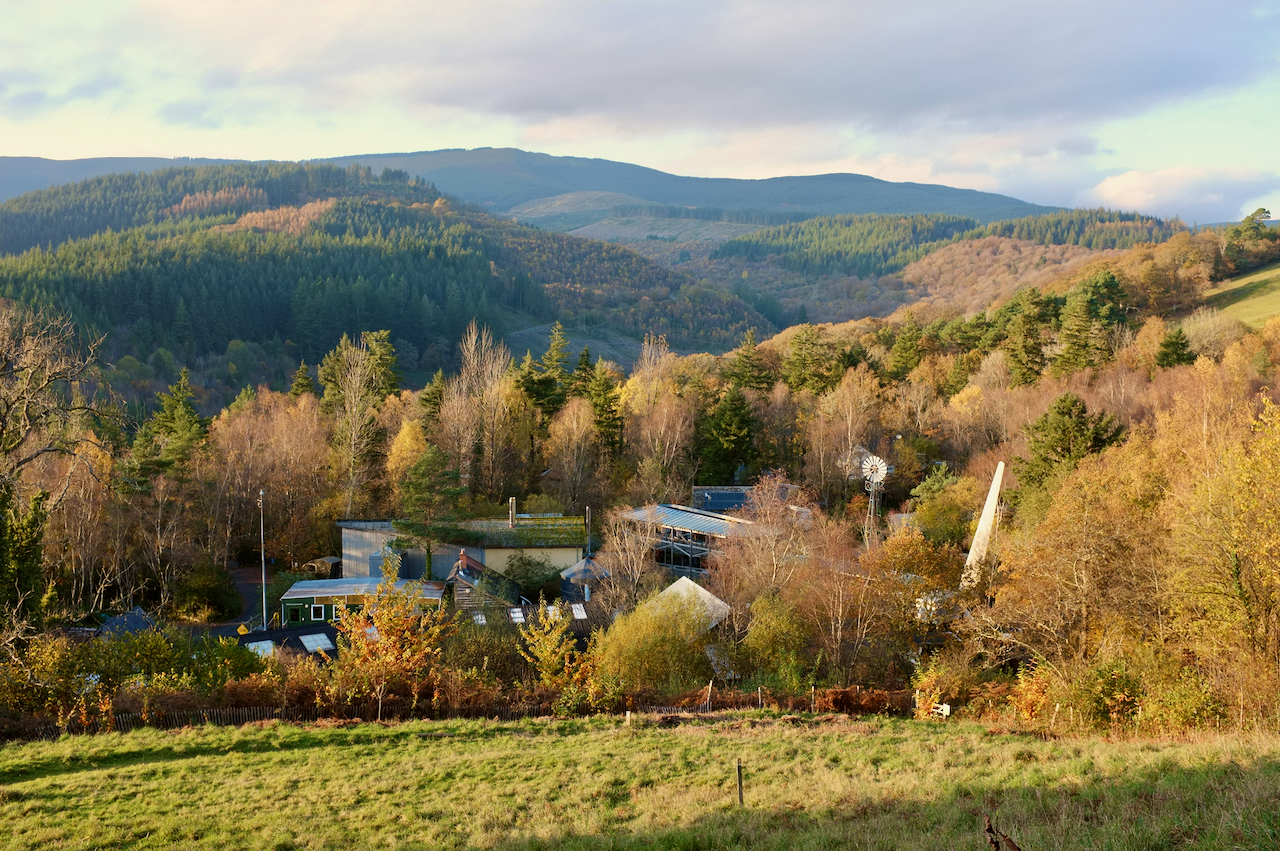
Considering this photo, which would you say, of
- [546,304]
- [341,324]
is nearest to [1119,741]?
[341,324]

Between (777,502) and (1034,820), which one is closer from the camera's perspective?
(1034,820)

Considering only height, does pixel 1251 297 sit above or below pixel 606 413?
above

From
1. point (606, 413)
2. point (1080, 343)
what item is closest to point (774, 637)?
point (606, 413)

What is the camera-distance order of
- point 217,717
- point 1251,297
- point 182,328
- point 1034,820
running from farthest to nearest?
point 182,328
point 1251,297
point 217,717
point 1034,820

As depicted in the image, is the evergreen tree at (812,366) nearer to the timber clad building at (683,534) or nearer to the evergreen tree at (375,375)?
the timber clad building at (683,534)

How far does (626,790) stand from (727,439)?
4187 centimetres

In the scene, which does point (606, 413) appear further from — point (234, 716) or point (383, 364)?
point (234, 716)

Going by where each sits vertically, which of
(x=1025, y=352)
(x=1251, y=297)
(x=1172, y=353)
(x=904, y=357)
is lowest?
(x=904, y=357)

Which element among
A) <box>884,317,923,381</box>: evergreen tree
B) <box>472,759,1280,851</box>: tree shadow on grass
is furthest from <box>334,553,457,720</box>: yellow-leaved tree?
<box>884,317,923,381</box>: evergreen tree

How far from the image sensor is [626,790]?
1541 cm

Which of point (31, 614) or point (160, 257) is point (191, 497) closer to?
point (31, 614)

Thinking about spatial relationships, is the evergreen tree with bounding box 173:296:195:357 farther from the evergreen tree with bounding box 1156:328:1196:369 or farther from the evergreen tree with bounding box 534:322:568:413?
the evergreen tree with bounding box 1156:328:1196:369

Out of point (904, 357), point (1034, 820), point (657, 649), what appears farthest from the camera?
point (904, 357)

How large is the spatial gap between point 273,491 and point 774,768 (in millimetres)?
43683
